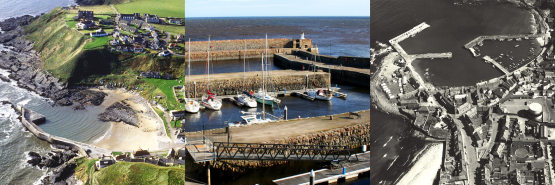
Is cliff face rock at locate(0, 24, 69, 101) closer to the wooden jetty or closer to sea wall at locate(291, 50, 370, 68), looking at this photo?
the wooden jetty

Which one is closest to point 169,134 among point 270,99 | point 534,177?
point 534,177

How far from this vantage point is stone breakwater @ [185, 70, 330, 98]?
64.7 ft

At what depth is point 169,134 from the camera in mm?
4906

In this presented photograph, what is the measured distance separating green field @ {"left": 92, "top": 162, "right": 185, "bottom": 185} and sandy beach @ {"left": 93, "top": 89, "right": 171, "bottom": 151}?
187mm

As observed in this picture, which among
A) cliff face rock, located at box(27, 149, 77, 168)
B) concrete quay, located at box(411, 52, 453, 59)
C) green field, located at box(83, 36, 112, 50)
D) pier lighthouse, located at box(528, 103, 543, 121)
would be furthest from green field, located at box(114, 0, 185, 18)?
pier lighthouse, located at box(528, 103, 543, 121)

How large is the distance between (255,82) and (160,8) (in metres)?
15.7

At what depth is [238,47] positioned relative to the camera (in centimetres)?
3666

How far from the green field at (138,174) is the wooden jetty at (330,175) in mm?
4394

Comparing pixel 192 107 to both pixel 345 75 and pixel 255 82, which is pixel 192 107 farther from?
pixel 345 75

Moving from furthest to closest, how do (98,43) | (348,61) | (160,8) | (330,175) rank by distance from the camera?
1. (348,61)
2. (330,175)
3. (160,8)
4. (98,43)

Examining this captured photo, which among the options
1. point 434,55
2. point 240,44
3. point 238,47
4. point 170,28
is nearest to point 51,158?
point 170,28

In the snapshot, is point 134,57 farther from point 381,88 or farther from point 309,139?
point 309,139

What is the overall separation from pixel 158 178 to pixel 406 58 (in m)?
2.96

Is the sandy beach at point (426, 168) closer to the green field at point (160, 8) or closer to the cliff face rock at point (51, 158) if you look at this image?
the green field at point (160, 8)
